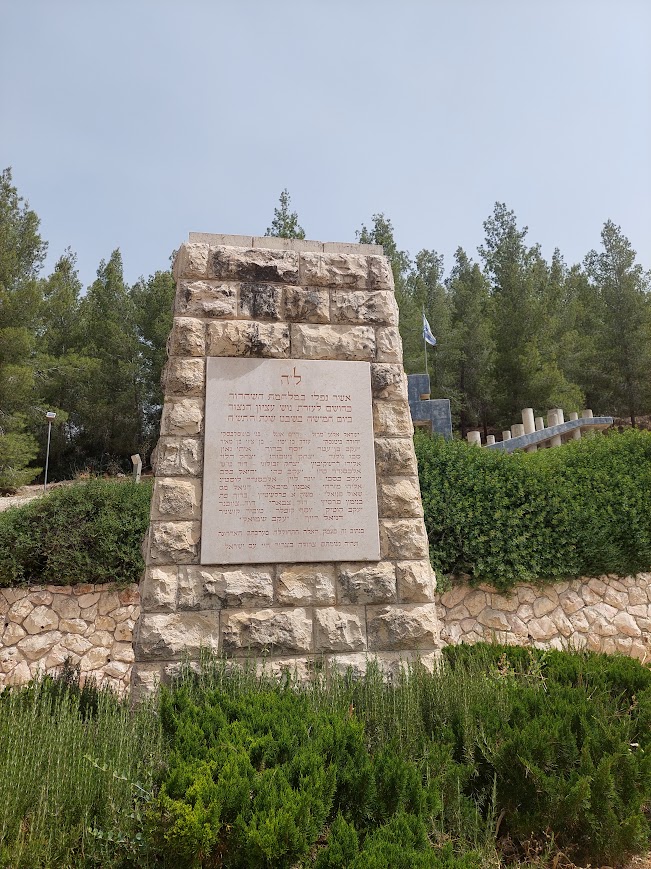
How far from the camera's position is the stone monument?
13.3 ft

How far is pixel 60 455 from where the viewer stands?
2186cm

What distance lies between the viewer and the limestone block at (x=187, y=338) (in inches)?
172

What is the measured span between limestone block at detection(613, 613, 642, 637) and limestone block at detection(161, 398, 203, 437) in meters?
6.32

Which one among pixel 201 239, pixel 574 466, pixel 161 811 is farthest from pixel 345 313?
pixel 574 466

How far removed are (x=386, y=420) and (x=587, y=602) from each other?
190 inches

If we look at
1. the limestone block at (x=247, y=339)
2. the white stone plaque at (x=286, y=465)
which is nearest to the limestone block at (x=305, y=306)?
the limestone block at (x=247, y=339)

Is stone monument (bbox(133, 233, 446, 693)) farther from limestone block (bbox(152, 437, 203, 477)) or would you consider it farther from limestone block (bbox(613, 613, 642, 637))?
limestone block (bbox(613, 613, 642, 637))

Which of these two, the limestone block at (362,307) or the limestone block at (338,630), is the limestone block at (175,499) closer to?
the limestone block at (338,630)

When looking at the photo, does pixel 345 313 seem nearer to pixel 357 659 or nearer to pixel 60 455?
pixel 357 659

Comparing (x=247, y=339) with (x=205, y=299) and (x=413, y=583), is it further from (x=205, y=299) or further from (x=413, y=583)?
(x=413, y=583)

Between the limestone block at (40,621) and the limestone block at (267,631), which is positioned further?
the limestone block at (40,621)

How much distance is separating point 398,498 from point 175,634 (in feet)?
6.03

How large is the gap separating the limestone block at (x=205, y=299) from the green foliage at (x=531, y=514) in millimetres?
3969

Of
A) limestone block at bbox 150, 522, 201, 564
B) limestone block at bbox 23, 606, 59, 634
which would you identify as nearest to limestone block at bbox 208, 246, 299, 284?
limestone block at bbox 150, 522, 201, 564
